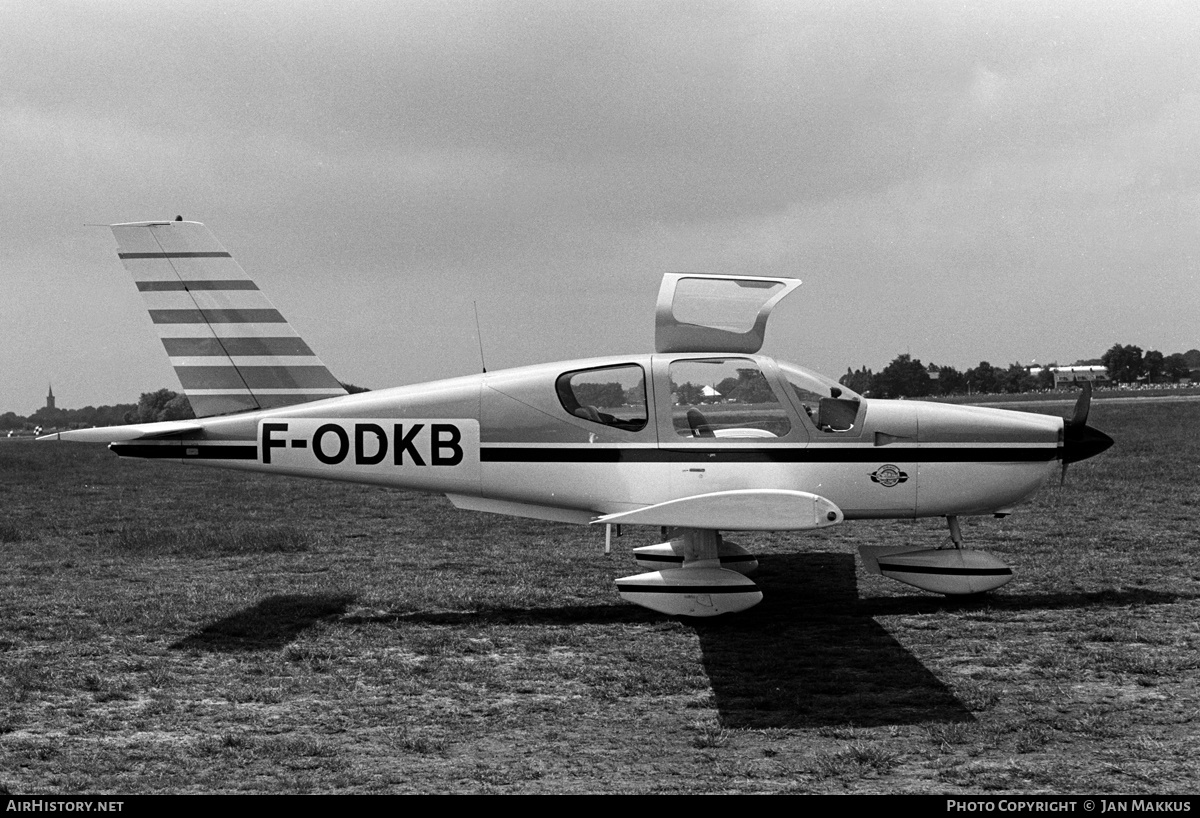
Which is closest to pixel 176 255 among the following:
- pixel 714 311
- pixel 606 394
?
pixel 606 394

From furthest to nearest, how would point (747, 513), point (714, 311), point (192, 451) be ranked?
point (714, 311) < point (192, 451) < point (747, 513)

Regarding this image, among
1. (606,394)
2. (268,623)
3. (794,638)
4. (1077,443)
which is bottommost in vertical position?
(794,638)

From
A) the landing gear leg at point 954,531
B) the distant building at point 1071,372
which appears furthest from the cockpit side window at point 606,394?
the distant building at point 1071,372

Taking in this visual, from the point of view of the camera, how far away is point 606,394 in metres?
8.50

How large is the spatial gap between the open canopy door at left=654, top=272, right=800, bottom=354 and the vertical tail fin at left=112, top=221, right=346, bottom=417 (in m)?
3.19

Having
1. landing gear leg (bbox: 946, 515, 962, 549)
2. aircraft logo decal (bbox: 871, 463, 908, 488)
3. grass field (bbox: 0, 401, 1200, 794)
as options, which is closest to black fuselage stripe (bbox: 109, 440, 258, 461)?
grass field (bbox: 0, 401, 1200, 794)

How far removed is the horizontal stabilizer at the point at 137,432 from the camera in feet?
28.2

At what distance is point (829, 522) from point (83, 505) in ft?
50.2

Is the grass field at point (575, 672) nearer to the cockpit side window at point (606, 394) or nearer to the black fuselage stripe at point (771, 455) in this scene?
the black fuselage stripe at point (771, 455)

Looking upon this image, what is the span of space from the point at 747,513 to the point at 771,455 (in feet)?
3.96

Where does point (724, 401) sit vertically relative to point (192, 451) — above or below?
above

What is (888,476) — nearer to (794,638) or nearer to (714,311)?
(794,638)

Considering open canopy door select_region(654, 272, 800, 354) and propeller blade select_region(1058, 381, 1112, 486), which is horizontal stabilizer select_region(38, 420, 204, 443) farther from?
propeller blade select_region(1058, 381, 1112, 486)

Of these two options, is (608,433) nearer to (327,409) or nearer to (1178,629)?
(327,409)
